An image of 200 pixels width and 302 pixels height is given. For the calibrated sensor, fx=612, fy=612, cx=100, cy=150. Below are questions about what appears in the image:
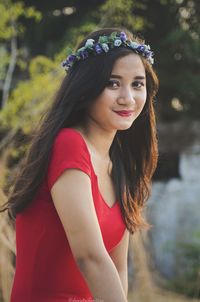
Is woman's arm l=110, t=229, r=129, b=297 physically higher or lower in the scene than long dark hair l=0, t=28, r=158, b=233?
lower

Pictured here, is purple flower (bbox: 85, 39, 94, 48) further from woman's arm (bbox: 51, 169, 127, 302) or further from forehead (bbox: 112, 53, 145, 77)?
woman's arm (bbox: 51, 169, 127, 302)

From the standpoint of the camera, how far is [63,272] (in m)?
1.74

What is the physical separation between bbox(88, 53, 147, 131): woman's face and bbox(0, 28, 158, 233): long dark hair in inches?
0.8

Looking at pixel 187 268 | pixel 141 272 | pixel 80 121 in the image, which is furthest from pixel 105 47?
pixel 187 268

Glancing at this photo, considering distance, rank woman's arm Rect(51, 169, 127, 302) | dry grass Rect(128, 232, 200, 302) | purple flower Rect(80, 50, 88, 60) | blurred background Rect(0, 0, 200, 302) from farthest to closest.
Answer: blurred background Rect(0, 0, 200, 302) < dry grass Rect(128, 232, 200, 302) < purple flower Rect(80, 50, 88, 60) < woman's arm Rect(51, 169, 127, 302)

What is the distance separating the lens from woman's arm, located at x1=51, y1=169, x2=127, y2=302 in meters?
1.56

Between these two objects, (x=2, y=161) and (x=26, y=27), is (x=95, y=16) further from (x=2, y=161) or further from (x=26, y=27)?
(x=2, y=161)

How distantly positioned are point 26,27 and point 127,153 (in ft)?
12.8

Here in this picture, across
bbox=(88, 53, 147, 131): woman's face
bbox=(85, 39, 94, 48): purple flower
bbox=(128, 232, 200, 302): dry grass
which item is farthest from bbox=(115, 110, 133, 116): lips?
bbox=(128, 232, 200, 302): dry grass

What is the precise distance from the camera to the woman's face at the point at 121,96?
175 centimetres

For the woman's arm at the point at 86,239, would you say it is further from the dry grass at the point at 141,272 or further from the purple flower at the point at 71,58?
the dry grass at the point at 141,272

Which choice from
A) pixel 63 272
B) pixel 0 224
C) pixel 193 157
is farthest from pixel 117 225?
pixel 193 157

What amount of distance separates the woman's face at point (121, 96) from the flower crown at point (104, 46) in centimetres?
5

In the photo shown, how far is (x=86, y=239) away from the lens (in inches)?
62.1
